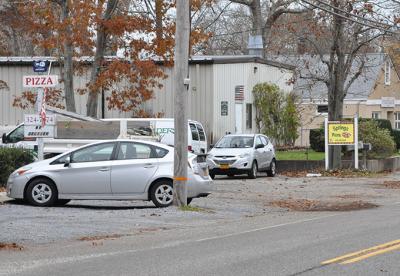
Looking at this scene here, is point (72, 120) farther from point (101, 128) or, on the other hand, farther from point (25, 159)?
point (25, 159)

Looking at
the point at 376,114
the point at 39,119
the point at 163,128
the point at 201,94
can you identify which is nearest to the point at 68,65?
the point at 163,128

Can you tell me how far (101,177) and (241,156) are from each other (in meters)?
11.4

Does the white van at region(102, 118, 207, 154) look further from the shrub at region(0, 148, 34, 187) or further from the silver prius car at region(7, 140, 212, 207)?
the silver prius car at region(7, 140, 212, 207)

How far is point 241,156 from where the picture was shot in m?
27.6

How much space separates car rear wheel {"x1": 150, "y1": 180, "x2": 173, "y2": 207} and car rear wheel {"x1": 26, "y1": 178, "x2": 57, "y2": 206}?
2.20 metres

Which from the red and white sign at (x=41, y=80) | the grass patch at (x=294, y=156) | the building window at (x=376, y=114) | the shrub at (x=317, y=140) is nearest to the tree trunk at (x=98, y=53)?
the grass patch at (x=294, y=156)

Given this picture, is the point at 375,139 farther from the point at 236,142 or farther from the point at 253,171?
the point at 253,171

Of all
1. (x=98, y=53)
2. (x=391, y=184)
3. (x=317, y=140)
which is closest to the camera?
(x=391, y=184)

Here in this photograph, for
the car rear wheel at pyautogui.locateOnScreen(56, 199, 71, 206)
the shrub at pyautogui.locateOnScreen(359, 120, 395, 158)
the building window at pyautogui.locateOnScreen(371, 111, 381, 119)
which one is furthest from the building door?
the building window at pyautogui.locateOnScreen(371, 111, 381, 119)

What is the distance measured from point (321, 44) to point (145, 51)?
8.26m

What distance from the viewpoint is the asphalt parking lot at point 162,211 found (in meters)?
13.5

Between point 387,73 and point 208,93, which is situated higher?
point 387,73

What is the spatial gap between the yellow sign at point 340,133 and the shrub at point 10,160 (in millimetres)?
14582

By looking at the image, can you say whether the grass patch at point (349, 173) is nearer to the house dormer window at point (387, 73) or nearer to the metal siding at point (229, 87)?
the metal siding at point (229, 87)
